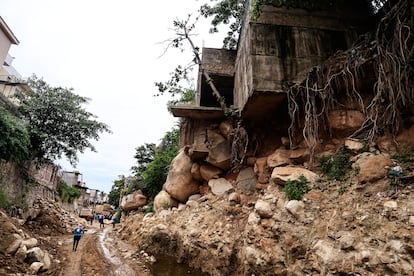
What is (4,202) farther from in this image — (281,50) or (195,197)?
(281,50)

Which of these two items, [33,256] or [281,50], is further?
[33,256]

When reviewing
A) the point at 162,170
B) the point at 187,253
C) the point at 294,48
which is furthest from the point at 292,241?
the point at 162,170

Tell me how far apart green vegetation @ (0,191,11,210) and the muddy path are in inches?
135

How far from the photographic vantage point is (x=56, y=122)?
14.2 meters

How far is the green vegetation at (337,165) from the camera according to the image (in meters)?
5.25

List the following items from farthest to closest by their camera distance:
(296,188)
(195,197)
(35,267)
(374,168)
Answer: (195,197) → (35,267) → (296,188) → (374,168)

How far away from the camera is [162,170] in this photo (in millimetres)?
15312

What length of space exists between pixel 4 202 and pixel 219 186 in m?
10.7

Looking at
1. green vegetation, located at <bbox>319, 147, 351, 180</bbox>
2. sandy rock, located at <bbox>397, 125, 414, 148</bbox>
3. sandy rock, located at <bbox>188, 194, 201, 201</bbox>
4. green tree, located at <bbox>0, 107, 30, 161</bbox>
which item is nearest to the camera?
sandy rock, located at <bbox>397, 125, 414, 148</bbox>

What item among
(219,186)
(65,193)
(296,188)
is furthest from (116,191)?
(296,188)

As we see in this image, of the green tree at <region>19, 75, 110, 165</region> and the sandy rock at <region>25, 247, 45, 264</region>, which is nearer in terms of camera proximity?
the sandy rock at <region>25, 247, 45, 264</region>

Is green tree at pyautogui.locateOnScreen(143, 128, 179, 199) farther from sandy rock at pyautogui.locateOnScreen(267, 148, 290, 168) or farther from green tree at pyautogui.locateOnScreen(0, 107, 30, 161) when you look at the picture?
sandy rock at pyautogui.locateOnScreen(267, 148, 290, 168)

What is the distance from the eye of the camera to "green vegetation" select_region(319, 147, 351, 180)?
5.25 meters

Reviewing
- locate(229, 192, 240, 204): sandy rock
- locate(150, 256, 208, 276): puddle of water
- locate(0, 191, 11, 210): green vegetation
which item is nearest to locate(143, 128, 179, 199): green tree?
locate(0, 191, 11, 210): green vegetation
